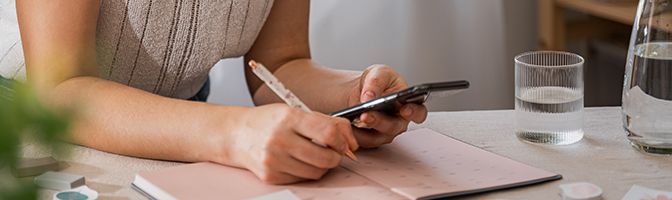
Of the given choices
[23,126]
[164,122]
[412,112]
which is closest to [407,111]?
[412,112]

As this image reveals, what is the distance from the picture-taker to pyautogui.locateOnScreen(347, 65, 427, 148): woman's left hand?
39.2 inches

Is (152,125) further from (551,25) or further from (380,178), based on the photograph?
(551,25)

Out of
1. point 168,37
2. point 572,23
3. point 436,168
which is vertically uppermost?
point 168,37

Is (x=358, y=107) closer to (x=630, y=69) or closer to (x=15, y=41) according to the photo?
(x=630, y=69)

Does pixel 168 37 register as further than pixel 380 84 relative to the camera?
Yes

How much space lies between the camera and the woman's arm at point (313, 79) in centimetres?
101

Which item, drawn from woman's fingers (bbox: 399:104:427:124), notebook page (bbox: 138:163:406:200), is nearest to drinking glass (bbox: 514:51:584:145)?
woman's fingers (bbox: 399:104:427:124)

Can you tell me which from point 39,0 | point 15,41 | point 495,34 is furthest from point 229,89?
point 39,0

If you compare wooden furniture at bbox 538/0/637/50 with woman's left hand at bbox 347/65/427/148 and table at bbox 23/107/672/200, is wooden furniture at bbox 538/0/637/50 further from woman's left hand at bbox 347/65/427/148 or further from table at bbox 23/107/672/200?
woman's left hand at bbox 347/65/427/148

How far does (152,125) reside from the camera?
1.01m

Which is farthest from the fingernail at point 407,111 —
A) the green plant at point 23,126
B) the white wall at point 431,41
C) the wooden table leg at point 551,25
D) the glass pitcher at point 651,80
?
the wooden table leg at point 551,25

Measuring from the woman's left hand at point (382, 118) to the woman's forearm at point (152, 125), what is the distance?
0.14 metres

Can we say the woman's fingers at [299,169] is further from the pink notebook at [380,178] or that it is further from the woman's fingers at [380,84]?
the woman's fingers at [380,84]

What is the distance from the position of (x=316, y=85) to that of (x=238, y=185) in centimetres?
38
